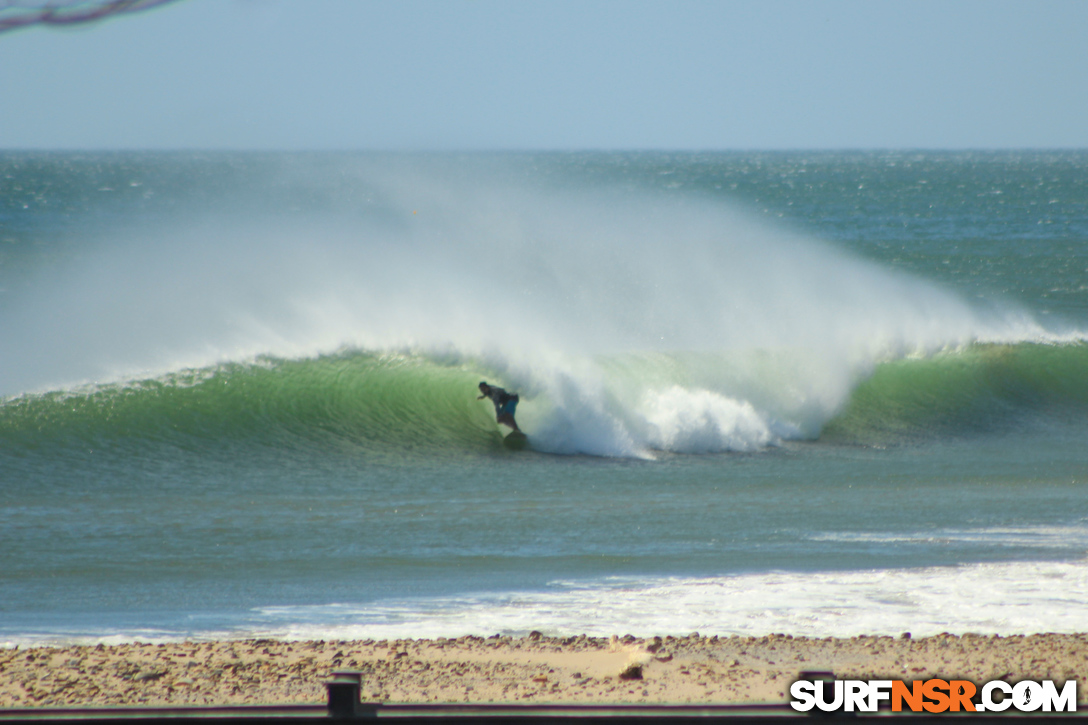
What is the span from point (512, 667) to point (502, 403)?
6529 mm

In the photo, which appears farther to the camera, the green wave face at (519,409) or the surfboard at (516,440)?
the surfboard at (516,440)

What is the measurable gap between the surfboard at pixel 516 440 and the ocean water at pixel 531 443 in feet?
0.33

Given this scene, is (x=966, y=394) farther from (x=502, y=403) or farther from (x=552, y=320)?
(x=502, y=403)

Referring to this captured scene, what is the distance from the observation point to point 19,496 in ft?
29.0

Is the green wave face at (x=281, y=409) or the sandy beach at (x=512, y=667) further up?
the green wave face at (x=281, y=409)

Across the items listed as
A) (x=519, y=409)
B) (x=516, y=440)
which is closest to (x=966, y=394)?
(x=519, y=409)

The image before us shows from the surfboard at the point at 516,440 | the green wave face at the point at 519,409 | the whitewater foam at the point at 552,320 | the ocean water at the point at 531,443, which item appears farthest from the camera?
the whitewater foam at the point at 552,320

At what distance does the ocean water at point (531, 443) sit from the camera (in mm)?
6406

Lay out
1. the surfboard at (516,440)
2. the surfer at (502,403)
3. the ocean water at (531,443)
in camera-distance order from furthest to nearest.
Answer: the surfer at (502,403) < the surfboard at (516,440) < the ocean water at (531,443)

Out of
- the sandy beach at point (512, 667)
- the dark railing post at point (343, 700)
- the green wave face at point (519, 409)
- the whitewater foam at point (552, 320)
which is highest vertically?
the whitewater foam at point (552, 320)

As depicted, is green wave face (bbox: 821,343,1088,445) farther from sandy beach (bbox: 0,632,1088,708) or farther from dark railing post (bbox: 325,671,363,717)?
dark railing post (bbox: 325,671,363,717)

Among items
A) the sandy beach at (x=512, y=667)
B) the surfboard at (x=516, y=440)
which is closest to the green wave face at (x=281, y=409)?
the surfboard at (x=516, y=440)

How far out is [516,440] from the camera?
11.1 meters

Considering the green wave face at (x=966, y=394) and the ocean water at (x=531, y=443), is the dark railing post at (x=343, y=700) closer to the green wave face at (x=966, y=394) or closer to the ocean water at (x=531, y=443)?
the ocean water at (x=531, y=443)
